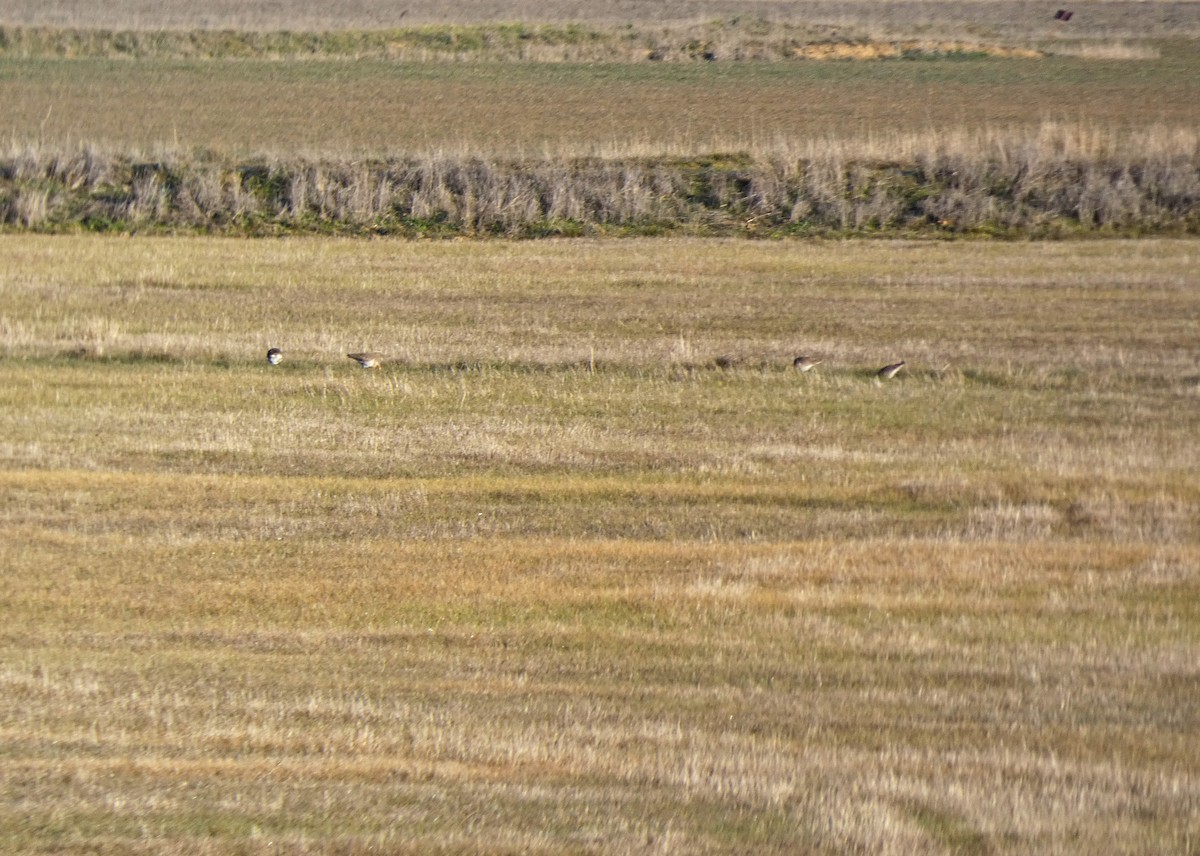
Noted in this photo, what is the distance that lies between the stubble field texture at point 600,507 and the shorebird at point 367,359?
0.76ft

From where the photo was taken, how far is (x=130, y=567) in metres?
9.56

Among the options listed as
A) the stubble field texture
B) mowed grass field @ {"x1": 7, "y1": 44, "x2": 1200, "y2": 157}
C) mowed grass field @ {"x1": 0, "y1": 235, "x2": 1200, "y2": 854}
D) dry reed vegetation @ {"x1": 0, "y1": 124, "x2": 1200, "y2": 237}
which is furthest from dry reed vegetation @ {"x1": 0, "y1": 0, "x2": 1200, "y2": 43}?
mowed grass field @ {"x1": 0, "y1": 235, "x2": 1200, "y2": 854}

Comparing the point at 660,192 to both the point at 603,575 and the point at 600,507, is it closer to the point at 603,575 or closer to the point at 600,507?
the point at 600,507

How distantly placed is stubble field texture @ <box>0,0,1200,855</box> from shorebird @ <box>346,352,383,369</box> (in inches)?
9.1

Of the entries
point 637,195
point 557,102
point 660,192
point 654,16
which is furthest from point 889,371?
point 654,16

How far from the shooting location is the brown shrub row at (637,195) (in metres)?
25.9

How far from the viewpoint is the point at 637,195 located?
26672 mm

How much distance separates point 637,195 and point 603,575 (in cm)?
1786

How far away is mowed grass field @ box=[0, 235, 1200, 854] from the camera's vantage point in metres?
5.93

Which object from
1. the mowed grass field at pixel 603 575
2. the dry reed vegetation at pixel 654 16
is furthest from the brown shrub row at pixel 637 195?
the dry reed vegetation at pixel 654 16

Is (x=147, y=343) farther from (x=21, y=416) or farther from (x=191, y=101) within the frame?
(x=191, y=101)

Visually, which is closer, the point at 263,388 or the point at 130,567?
the point at 130,567

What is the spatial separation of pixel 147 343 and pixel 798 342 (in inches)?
288

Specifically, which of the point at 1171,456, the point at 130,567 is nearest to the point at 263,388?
the point at 130,567
